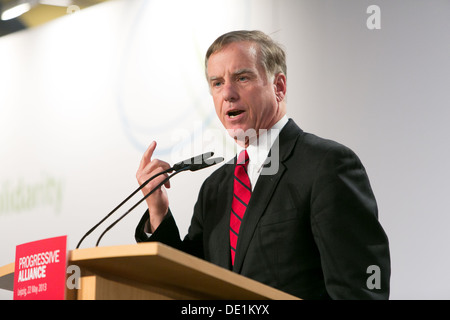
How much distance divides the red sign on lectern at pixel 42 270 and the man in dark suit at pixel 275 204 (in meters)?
0.73

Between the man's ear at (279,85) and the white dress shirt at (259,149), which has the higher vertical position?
the man's ear at (279,85)

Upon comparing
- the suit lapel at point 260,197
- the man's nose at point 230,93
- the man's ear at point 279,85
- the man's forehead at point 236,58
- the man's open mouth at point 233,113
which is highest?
the man's forehead at point 236,58

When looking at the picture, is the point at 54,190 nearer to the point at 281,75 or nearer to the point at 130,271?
the point at 281,75

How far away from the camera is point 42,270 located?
4.20 feet

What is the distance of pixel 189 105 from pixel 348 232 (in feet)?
4.70

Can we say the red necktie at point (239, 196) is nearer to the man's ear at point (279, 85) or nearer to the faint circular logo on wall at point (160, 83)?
the man's ear at point (279, 85)

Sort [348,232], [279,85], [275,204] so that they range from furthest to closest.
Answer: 1. [279,85]
2. [275,204]
3. [348,232]

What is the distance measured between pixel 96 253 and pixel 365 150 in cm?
168

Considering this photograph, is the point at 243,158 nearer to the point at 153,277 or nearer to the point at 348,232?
the point at 348,232

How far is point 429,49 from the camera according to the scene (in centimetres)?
264

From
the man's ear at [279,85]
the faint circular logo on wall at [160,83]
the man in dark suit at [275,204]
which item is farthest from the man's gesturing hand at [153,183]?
the faint circular logo on wall at [160,83]

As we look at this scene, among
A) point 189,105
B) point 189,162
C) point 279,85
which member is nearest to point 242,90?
point 279,85

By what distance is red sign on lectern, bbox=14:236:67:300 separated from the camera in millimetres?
1229

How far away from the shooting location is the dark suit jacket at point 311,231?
5.69 feet
